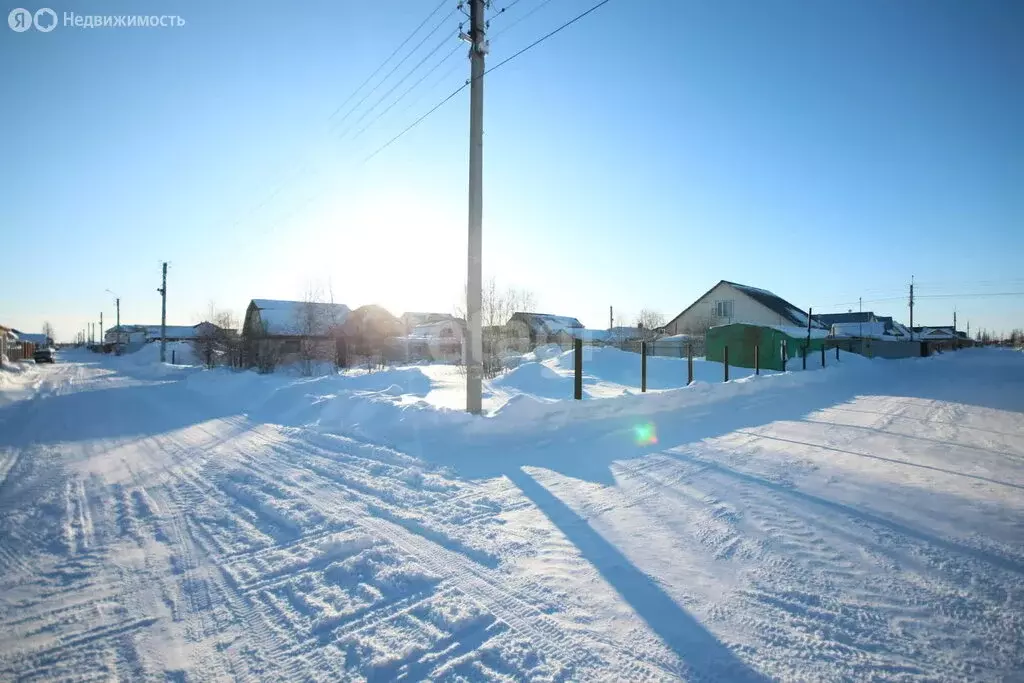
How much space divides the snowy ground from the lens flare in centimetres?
8

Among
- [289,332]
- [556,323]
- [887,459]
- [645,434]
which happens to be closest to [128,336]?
[289,332]

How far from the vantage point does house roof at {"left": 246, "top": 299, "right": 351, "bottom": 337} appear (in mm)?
30158

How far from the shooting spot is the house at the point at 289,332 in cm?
2359

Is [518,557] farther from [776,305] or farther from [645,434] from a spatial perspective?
[776,305]

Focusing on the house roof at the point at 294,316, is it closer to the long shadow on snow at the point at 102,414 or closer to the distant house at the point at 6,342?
the long shadow on snow at the point at 102,414

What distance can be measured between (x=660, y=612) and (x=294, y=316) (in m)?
39.7

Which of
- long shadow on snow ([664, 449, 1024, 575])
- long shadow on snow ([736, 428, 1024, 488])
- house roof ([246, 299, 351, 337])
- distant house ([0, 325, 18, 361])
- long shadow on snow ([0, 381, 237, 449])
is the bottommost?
long shadow on snow ([0, 381, 237, 449])

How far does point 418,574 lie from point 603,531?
1563 millimetres

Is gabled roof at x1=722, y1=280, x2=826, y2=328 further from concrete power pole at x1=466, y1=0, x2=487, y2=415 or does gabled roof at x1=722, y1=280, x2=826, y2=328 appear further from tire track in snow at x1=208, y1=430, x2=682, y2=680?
tire track in snow at x1=208, y1=430, x2=682, y2=680

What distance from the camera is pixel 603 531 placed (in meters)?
3.89

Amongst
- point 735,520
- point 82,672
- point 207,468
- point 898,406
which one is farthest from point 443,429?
point 898,406

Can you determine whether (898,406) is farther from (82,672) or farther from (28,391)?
(28,391)

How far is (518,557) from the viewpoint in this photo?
3.45 meters

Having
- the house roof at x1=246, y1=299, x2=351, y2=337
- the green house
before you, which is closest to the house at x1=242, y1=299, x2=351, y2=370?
the house roof at x1=246, y1=299, x2=351, y2=337
